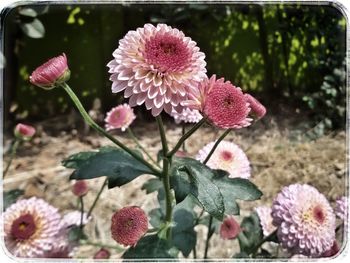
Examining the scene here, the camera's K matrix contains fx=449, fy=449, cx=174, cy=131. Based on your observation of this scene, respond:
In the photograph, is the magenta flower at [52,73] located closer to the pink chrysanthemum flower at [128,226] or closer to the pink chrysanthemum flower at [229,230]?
the pink chrysanthemum flower at [128,226]

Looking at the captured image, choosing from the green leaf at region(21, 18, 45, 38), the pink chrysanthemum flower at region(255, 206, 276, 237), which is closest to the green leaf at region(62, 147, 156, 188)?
the pink chrysanthemum flower at region(255, 206, 276, 237)

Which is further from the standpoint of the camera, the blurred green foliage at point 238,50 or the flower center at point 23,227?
the blurred green foliage at point 238,50

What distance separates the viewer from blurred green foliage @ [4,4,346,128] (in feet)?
6.49

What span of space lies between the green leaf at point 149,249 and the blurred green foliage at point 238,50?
1143mm

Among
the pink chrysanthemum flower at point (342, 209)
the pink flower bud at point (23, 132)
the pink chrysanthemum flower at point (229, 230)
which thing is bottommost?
the pink chrysanthemum flower at point (229, 230)

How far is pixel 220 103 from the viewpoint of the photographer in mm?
615

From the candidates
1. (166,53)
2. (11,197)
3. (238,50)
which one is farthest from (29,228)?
(238,50)

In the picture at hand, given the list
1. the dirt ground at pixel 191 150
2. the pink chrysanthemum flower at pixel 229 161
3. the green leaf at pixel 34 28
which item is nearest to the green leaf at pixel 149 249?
the pink chrysanthemum flower at pixel 229 161

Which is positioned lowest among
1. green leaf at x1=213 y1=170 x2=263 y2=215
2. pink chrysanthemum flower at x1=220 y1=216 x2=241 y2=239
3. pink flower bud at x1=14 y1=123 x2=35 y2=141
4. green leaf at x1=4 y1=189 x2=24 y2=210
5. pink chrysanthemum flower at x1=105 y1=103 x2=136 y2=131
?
pink chrysanthemum flower at x1=220 y1=216 x2=241 y2=239

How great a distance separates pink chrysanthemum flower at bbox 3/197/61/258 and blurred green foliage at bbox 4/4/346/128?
95cm

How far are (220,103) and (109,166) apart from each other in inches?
9.0

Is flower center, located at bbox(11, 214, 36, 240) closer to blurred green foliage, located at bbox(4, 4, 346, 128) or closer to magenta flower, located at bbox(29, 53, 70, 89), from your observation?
magenta flower, located at bbox(29, 53, 70, 89)

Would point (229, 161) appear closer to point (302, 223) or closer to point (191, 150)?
point (302, 223)

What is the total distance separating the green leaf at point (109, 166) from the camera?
723mm
